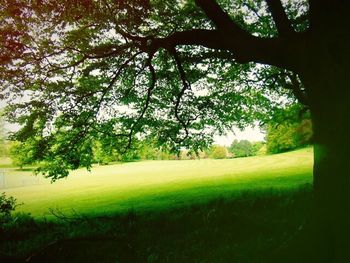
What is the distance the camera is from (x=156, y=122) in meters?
13.9

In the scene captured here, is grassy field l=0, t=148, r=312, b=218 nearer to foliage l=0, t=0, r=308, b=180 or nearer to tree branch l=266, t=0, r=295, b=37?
foliage l=0, t=0, r=308, b=180

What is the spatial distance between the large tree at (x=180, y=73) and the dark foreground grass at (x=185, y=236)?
1.97 m

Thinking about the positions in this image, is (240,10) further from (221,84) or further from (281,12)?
(281,12)

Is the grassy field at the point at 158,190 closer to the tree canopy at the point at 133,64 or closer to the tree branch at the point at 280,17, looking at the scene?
the tree canopy at the point at 133,64

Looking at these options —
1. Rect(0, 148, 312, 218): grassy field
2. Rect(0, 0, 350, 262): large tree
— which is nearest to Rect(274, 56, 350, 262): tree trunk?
Rect(0, 0, 350, 262): large tree

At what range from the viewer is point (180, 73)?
29.7ft

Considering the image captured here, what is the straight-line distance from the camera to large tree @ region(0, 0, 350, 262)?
6.91 m

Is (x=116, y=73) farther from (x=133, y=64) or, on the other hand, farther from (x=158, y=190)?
(x=158, y=190)

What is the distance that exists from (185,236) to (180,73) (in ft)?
15.7

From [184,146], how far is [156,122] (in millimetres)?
1568

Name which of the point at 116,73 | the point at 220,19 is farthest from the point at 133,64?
the point at 220,19

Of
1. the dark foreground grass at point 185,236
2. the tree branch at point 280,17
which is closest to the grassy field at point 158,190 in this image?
the dark foreground grass at point 185,236

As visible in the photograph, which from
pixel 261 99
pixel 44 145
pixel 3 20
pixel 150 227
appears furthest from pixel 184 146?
pixel 3 20

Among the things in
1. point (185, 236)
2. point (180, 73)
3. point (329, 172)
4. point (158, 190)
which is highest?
point (180, 73)
